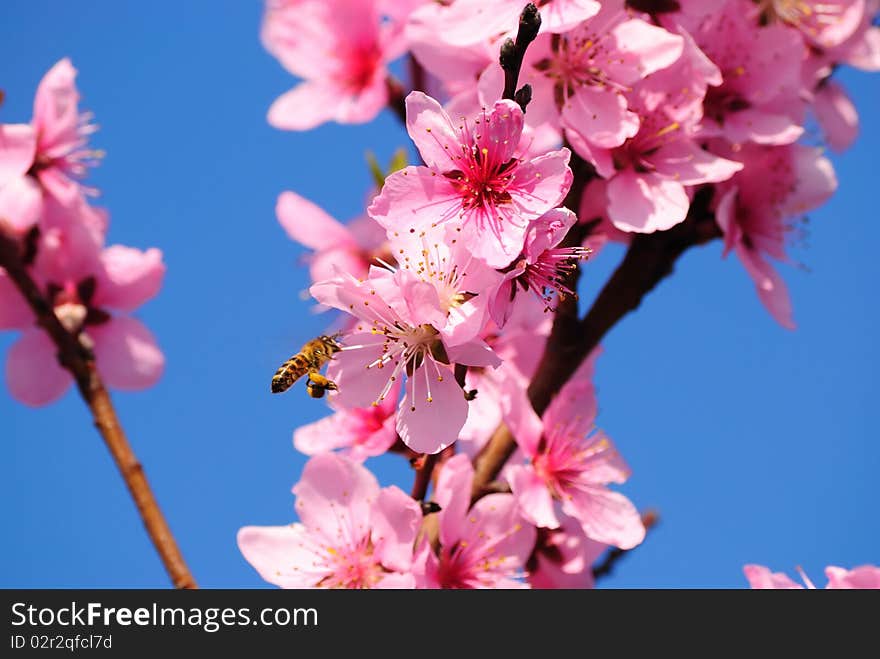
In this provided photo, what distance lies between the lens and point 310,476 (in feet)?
6.70

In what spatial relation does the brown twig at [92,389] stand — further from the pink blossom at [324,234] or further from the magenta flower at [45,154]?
the pink blossom at [324,234]

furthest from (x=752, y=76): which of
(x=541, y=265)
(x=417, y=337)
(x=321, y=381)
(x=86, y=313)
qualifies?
(x=86, y=313)

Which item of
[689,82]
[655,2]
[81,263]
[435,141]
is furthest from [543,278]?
[81,263]

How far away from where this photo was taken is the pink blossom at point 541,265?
1356 millimetres

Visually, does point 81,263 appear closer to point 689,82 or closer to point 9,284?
point 9,284

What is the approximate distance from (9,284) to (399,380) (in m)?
1.42

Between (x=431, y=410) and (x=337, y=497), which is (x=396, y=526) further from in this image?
(x=431, y=410)

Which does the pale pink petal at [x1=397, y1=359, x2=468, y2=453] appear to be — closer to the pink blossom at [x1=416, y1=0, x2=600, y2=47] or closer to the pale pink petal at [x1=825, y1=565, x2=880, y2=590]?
the pink blossom at [x1=416, y1=0, x2=600, y2=47]

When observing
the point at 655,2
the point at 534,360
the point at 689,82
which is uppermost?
the point at 655,2

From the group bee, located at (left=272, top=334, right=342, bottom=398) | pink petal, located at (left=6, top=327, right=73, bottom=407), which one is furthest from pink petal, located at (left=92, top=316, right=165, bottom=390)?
bee, located at (left=272, top=334, right=342, bottom=398)

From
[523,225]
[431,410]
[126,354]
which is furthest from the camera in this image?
[126,354]

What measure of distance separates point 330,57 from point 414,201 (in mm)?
1590

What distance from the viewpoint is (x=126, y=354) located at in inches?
109
